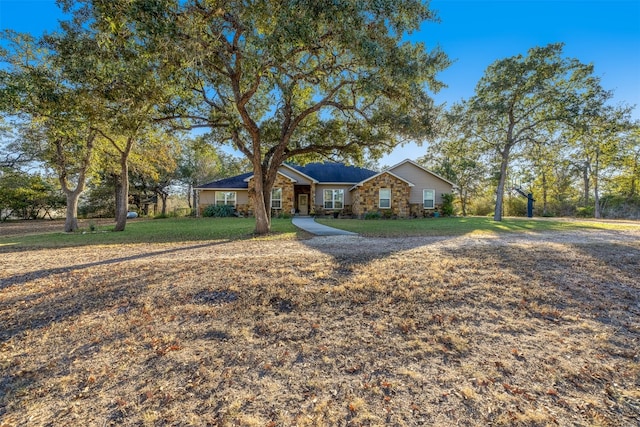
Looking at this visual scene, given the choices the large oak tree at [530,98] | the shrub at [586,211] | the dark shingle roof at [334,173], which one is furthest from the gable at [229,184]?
the shrub at [586,211]

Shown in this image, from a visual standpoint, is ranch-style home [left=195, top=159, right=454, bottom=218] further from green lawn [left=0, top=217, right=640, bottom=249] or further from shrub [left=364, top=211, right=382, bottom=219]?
green lawn [left=0, top=217, right=640, bottom=249]

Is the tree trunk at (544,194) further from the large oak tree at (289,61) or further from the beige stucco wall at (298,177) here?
the large oak tree at (289,61)

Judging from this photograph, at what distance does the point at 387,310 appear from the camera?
4.03m

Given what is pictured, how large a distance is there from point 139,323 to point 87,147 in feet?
46.3

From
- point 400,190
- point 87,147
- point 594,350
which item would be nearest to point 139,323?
point 594,350

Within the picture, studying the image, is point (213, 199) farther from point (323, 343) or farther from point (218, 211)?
point (323, 343)

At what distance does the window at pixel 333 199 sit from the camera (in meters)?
24.0

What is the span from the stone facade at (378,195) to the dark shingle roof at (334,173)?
265 cm

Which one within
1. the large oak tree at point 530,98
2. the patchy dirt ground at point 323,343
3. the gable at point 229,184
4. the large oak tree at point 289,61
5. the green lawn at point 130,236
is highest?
the large oak tree at point 530,98

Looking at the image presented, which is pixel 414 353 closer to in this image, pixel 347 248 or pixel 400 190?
pixel 347 248

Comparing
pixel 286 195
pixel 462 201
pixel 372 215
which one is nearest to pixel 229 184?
pixel 286 195

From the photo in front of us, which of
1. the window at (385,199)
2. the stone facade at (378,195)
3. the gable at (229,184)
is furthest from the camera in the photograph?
the gable at (229,184)

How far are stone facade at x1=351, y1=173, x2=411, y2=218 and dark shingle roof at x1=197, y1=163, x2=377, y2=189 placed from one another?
2.65 m

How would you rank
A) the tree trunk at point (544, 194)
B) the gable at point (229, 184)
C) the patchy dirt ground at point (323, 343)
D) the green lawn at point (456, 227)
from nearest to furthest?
the patchy dirt ground at point (323, 343)
the green lawn at point (456, 227)
the gable at point (229, 184)
the tree trunk at point (544, 194)
